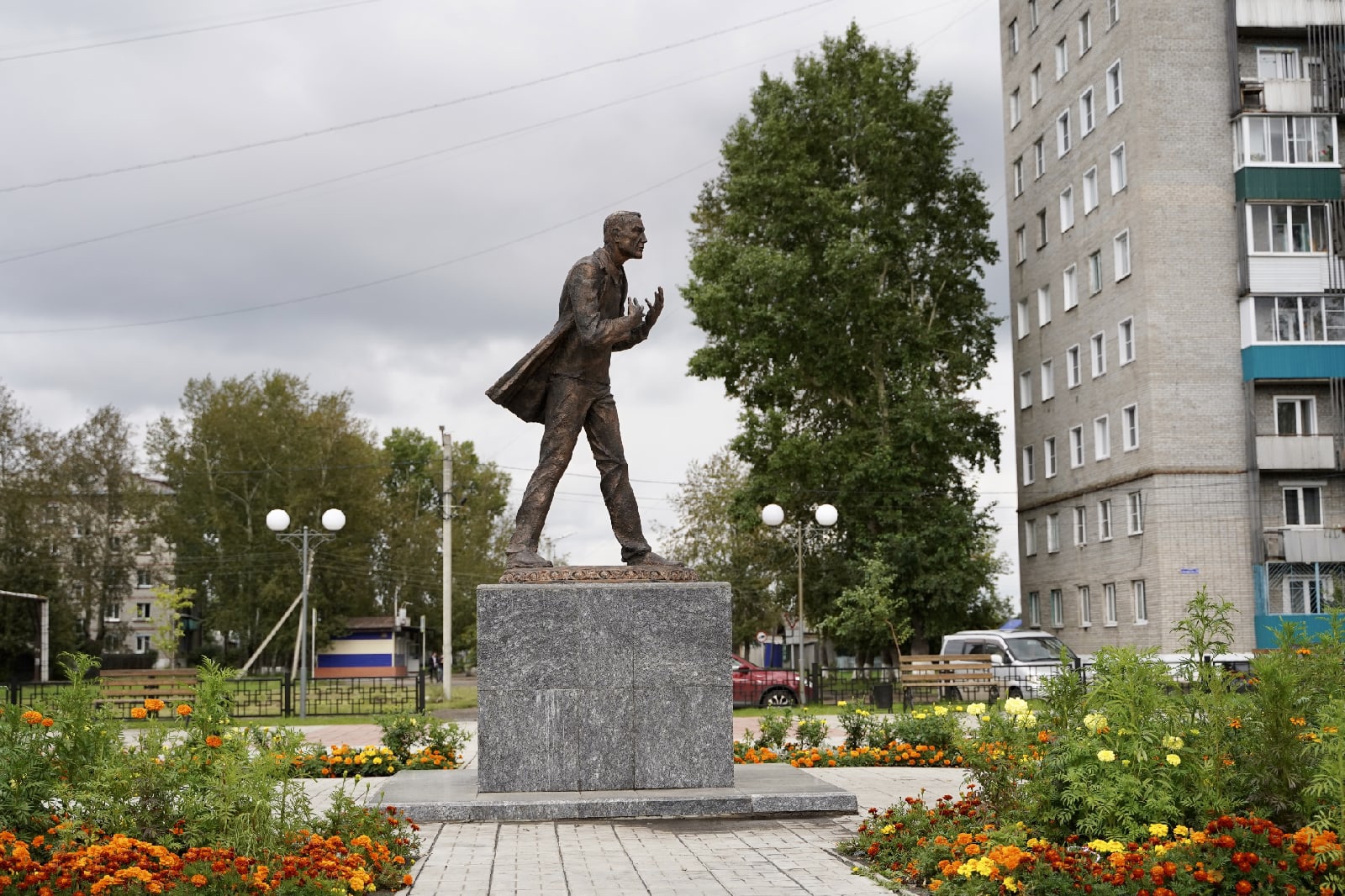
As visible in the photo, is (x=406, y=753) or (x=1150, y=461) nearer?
(x=406, y=753)

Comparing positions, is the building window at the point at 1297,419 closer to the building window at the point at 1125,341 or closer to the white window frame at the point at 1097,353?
the building window at the point at 1125,341

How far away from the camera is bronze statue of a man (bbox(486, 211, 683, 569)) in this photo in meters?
10.6

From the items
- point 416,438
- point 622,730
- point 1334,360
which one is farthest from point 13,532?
point 622,730

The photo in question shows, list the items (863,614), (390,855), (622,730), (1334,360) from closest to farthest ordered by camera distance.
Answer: (390,855), (622,730), (863,614), (1334,360)

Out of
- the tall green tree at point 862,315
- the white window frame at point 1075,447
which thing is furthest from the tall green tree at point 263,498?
the white window frame at point 1075,447

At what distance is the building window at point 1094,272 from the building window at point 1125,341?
2.13m

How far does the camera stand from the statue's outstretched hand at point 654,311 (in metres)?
10.5

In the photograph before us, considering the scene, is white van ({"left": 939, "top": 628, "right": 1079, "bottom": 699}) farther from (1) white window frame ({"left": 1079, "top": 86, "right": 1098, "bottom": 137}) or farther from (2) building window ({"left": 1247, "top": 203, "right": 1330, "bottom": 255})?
(1) white window frame ({"left": 1079, "top": 86, "right": 1098, "bottom": 137})

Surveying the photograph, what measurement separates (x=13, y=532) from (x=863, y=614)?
139 feet

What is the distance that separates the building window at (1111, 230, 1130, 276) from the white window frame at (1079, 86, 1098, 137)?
3912 mm

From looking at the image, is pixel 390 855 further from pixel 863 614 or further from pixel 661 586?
pixel 863 614

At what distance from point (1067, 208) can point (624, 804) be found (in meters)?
37.0

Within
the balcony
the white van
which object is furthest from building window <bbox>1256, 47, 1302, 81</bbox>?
the white van

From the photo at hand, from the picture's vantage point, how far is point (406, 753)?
46.0 ft
